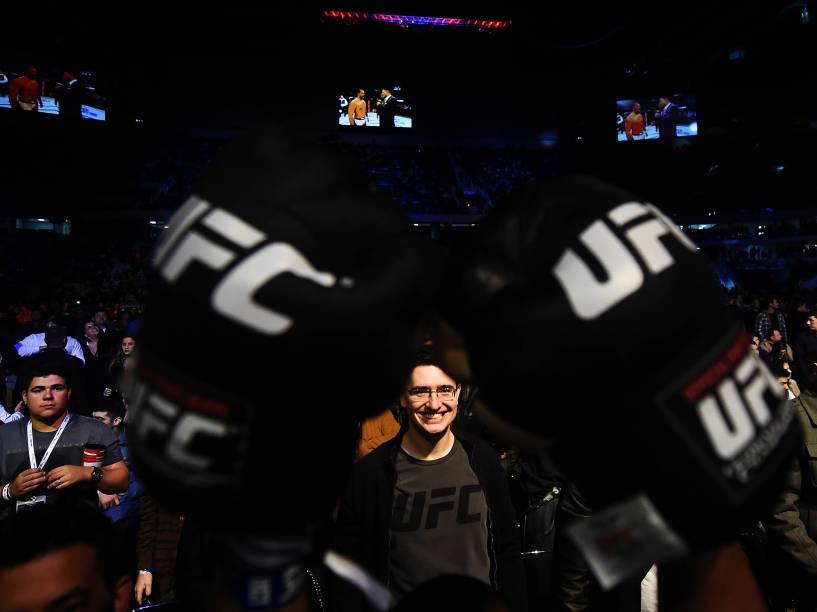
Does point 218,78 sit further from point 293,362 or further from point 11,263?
point 293,362

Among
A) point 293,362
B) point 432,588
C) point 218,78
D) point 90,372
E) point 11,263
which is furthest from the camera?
point 218,78

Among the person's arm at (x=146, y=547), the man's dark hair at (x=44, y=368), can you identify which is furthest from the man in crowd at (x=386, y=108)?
the person's arm at (x=146, y=547)

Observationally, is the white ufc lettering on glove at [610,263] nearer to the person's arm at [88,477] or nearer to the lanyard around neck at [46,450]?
the person's arm at [88,477]

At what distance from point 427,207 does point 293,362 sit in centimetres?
2199

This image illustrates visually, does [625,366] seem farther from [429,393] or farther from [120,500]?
[120,500]

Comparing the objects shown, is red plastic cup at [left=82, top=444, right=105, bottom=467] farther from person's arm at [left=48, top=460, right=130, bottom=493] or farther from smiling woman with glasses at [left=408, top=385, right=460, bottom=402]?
smiling woman with glasses at [left=408, top=385, right=460, bottom=402]

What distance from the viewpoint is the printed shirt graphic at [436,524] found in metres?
2.18

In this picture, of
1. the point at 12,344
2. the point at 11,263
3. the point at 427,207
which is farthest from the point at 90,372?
the point at 427,207

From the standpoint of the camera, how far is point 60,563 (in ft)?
4.60

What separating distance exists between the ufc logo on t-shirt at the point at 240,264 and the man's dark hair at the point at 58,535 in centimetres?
115

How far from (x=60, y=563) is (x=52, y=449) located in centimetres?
198

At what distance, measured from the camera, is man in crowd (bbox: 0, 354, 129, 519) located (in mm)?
2764

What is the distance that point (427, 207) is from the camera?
72.9ft

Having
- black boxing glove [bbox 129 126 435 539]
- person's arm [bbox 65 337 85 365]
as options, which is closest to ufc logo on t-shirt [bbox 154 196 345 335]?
black boxing glove [bbox 129 126 435 539]
